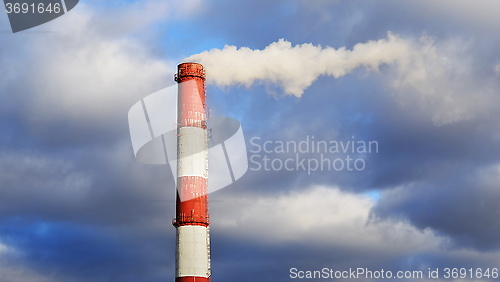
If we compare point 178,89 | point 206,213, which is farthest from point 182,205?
point 178,89

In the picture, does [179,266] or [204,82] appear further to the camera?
[204,82]

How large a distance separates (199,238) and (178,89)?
20168 millimetres

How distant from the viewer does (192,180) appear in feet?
205

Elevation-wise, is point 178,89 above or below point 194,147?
above

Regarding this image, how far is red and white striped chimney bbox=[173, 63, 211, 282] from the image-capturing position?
6041 cm

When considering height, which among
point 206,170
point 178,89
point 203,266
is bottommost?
point 203,266

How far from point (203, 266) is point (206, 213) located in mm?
6619

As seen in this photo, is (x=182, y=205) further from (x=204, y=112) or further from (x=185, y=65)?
(x=185, y=65)

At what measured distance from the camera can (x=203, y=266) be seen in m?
60.7

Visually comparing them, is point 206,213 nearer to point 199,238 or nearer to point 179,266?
point 199,238

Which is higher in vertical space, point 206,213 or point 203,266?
point 206,213

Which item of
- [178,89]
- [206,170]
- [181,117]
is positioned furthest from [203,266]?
[178,89]

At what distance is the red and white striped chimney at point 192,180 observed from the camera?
6041 centimetres

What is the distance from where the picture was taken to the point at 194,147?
209 ft
